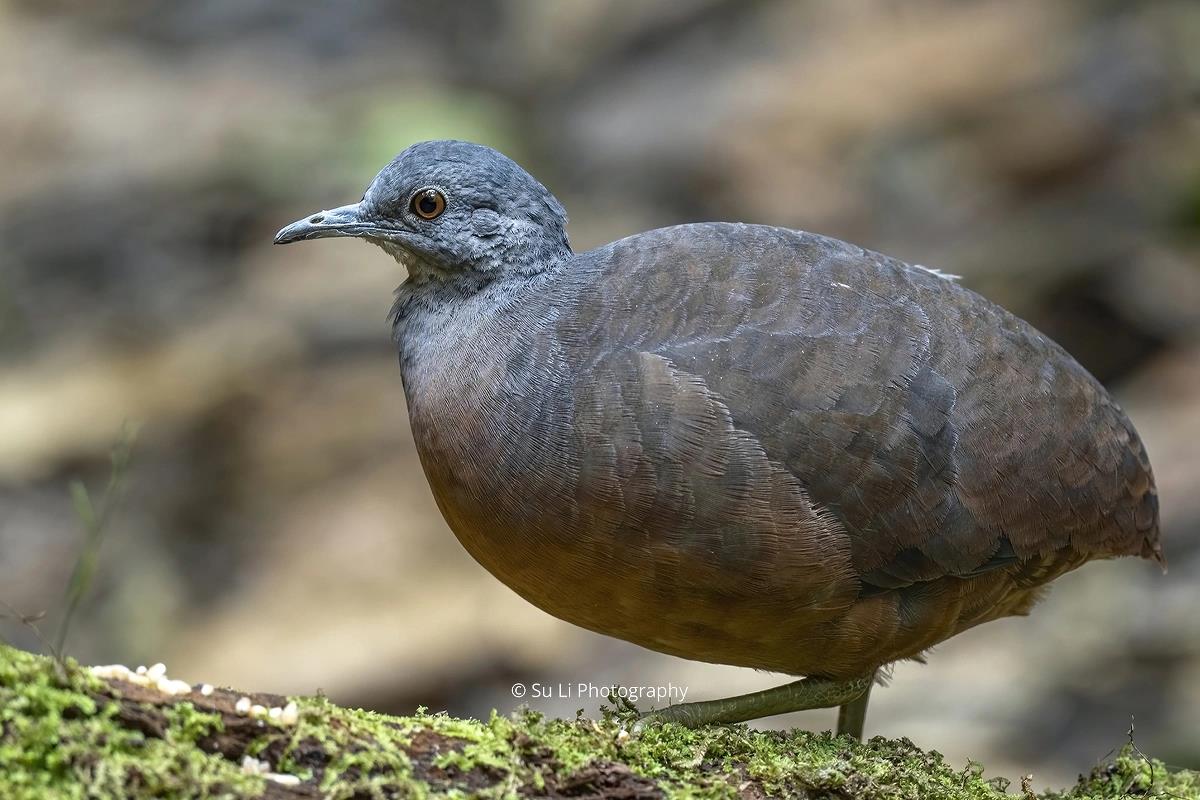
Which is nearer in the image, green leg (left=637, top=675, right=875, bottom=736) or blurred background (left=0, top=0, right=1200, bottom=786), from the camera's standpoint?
green leg (left=637, top=675, right=875, bottom=736)

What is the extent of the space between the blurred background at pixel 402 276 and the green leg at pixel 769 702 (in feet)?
16.0

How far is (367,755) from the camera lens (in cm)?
349

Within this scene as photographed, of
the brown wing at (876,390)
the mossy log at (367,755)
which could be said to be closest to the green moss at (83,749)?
the mossy log at (367,755)

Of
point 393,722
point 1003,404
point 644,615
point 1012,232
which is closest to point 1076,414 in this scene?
point 1003,404

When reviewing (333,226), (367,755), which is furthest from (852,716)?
(333,226)

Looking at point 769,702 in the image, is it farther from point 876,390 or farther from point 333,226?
point 333,226

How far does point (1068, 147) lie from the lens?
13031 millimetres

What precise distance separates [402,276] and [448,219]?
7.89m

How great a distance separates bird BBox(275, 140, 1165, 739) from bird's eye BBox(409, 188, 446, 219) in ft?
0.04

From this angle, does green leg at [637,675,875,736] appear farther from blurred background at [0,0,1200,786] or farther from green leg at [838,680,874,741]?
blurred background at [0,0,1200,786]

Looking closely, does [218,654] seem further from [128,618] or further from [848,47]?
[848,47]

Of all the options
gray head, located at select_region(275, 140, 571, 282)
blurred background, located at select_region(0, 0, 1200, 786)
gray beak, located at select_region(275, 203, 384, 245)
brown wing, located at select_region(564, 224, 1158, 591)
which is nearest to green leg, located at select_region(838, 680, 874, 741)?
brown wing, located at select_region(564, 224, 1158, 591)

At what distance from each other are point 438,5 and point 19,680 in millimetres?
14840

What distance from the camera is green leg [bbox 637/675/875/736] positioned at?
4.90m
